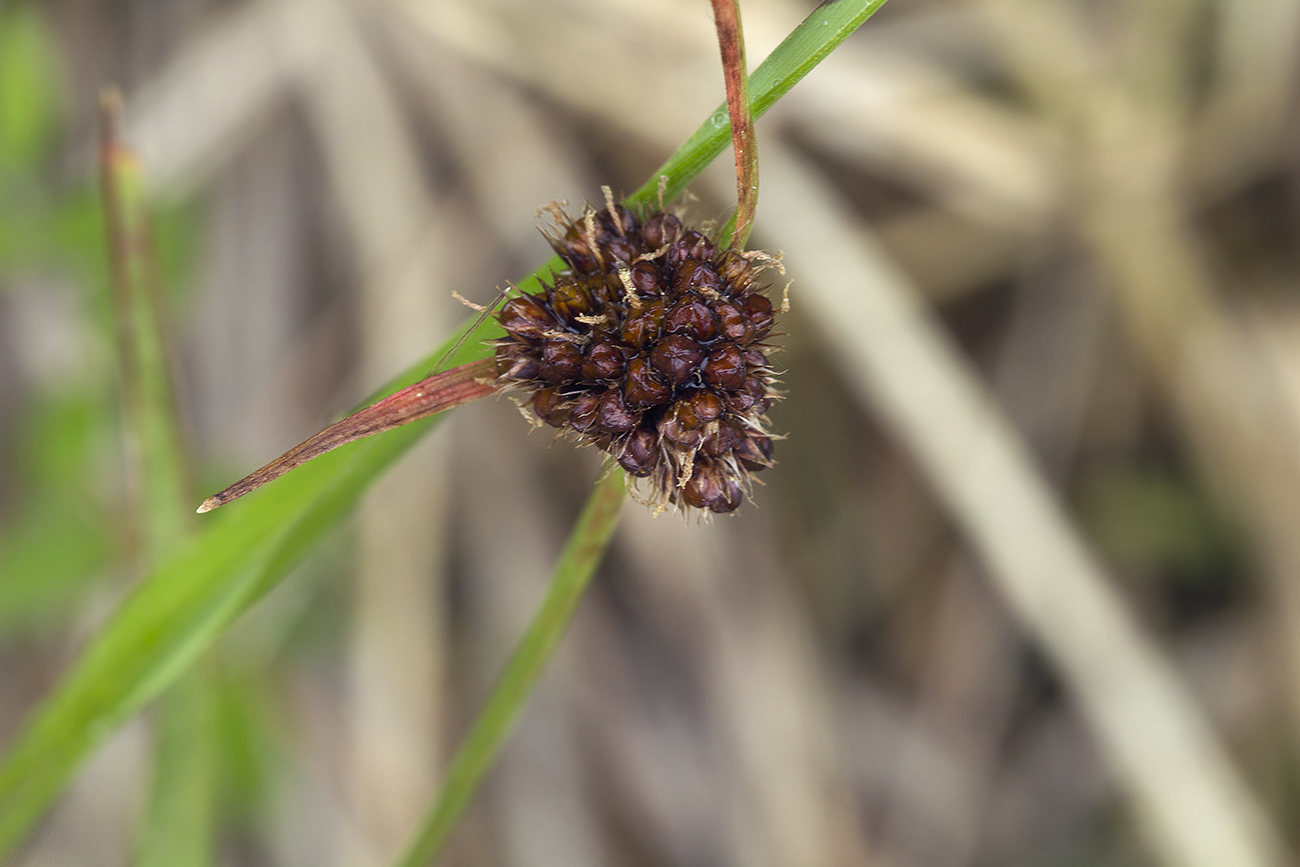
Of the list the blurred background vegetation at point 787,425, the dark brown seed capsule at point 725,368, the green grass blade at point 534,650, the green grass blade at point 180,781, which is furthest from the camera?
the blurred background vegetation at point 787,425

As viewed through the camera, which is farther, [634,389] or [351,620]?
[351,620]

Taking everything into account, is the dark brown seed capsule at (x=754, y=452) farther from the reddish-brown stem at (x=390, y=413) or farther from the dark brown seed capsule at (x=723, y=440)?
the reddish-brown stem at (x=390, y=413)

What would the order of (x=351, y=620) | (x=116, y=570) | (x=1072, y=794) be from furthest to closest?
(x=1072, y=794)
(x=351, y=620)
(x=116, y=570)

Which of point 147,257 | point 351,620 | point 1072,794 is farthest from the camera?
point 1072,794

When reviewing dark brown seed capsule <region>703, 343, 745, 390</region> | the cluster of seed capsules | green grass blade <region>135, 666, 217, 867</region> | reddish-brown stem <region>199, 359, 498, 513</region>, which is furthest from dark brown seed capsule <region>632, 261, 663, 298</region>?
green grass blade <region>135, 666, 217, 867</region>

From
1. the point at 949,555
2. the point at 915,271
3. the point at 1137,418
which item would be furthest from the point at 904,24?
the point at 949,555

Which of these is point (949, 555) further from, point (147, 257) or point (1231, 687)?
point (147, 257)

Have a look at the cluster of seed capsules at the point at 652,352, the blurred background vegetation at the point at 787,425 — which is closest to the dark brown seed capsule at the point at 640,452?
the cluster of seed capsules at the point at 652,352

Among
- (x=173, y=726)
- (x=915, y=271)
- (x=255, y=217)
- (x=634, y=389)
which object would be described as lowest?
(x=173, y=726)
